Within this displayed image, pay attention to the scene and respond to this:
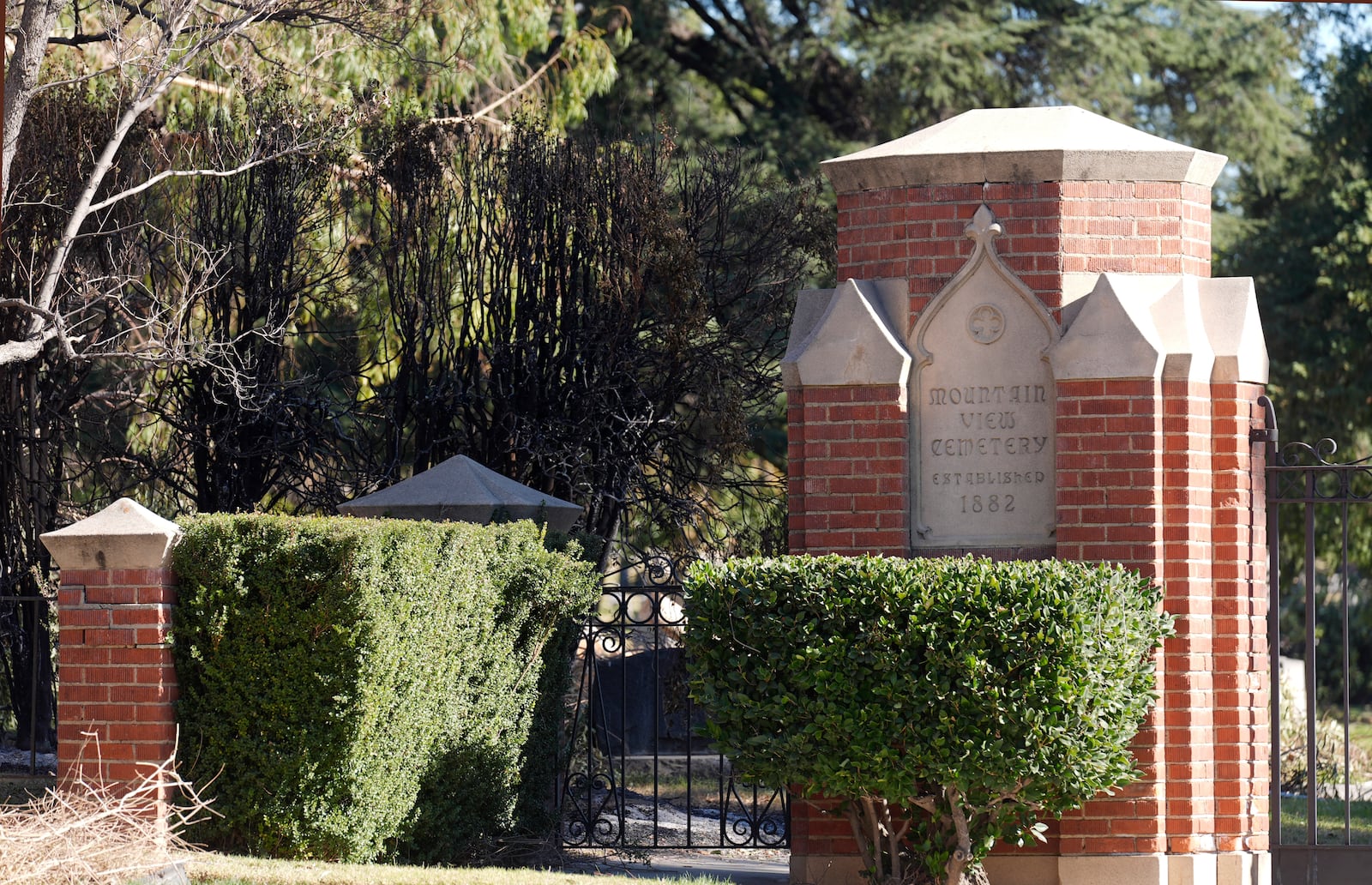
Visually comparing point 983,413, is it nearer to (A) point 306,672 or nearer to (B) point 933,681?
(B) point 933,681

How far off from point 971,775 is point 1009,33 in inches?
584

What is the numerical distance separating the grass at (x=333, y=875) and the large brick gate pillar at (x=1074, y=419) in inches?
62.9

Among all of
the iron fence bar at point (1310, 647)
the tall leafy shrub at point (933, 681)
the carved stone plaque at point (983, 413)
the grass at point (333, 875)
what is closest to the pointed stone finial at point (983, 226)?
the carved stone plaque at point (983, 413)

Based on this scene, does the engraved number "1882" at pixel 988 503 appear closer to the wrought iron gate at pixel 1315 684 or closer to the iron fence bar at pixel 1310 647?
the wrought iron gate at pixel 1315 684

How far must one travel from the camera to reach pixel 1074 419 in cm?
688

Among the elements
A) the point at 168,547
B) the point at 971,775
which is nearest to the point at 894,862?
the point at 971,775

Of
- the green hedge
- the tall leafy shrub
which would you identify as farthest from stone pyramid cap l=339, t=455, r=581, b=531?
the tall leafy shrub

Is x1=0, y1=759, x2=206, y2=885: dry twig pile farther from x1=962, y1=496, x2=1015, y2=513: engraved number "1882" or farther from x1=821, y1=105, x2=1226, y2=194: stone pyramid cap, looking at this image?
x1=821, y1=105, x2=1226, y2=194: stone pyramid cap

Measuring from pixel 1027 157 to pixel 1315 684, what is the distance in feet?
13.3

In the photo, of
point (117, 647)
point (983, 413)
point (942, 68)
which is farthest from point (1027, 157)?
point (942, 68)

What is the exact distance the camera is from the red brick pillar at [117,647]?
6105 millimetres

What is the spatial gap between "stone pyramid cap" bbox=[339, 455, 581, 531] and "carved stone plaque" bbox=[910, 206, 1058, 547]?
2.31 metres

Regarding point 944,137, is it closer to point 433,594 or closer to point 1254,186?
point 433,594

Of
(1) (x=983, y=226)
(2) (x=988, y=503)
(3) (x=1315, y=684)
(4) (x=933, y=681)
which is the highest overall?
(1) (x=983, y=226)
